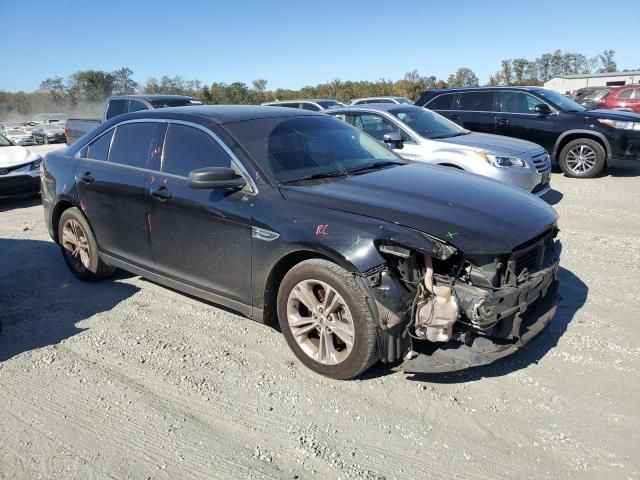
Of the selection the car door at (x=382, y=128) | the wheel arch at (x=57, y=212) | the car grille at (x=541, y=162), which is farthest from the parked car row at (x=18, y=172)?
the car grille at (x=541, y=162)

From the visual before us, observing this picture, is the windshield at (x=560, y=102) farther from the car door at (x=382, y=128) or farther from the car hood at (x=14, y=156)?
A: the car hood at (x=14, y=156)

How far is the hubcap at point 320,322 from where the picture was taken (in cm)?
317

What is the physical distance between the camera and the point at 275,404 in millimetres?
3100

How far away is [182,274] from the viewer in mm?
4090

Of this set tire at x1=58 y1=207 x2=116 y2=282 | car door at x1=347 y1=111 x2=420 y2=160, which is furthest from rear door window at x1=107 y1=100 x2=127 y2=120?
tire at x1=58 y1=207 x2=116 y2=282

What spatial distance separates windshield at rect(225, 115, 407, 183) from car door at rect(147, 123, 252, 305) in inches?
9.8

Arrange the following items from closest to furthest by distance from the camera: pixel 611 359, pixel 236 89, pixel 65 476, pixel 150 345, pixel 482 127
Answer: pixel 65 476 → pixel 611 359 → pixel 150 345 → pixel 482 127 → pixel 236 89

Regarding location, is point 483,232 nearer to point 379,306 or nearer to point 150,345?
point 379,306

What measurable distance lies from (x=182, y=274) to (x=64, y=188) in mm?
1956

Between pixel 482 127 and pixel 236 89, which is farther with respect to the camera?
pixel 236 89

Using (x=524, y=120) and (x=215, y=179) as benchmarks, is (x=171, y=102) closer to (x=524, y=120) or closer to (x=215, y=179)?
(x=524, y=120)

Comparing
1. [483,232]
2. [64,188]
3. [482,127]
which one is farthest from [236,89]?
[483,232]

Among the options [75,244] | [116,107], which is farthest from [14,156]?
[75,244]

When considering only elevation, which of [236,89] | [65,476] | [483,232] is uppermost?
[236,89]
